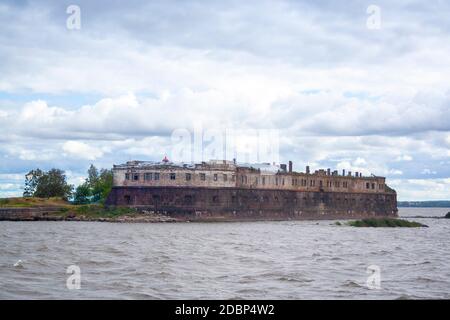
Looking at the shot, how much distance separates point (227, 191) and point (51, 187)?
1652 inches

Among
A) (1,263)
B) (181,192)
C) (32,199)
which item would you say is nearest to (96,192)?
(32,199)

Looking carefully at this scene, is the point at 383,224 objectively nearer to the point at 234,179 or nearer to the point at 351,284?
the point at 234,179

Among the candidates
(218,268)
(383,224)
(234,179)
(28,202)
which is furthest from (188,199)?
(218,268)

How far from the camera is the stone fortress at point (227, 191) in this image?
9969 cm

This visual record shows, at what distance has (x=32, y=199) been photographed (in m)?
114

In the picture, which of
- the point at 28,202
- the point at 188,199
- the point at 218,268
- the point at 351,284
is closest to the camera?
the point at 351,284

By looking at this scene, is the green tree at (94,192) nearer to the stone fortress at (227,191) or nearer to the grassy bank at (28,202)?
the grassy bank at (28,202)

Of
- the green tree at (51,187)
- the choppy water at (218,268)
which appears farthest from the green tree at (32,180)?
the choppy water at (218,268)

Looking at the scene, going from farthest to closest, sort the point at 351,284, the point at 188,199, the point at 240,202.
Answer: the point at 240,202, the point at 188,199, the point at 351,284

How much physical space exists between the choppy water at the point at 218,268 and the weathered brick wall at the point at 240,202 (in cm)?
3879

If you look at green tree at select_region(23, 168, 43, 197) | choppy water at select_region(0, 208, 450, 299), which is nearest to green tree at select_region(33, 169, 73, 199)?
green tree at select_region(23, 168, 43, 197)

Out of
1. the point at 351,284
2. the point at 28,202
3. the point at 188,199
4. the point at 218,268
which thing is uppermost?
the point at 188,199

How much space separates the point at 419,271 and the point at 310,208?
8284 centimetres

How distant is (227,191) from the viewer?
10369 centimetres
